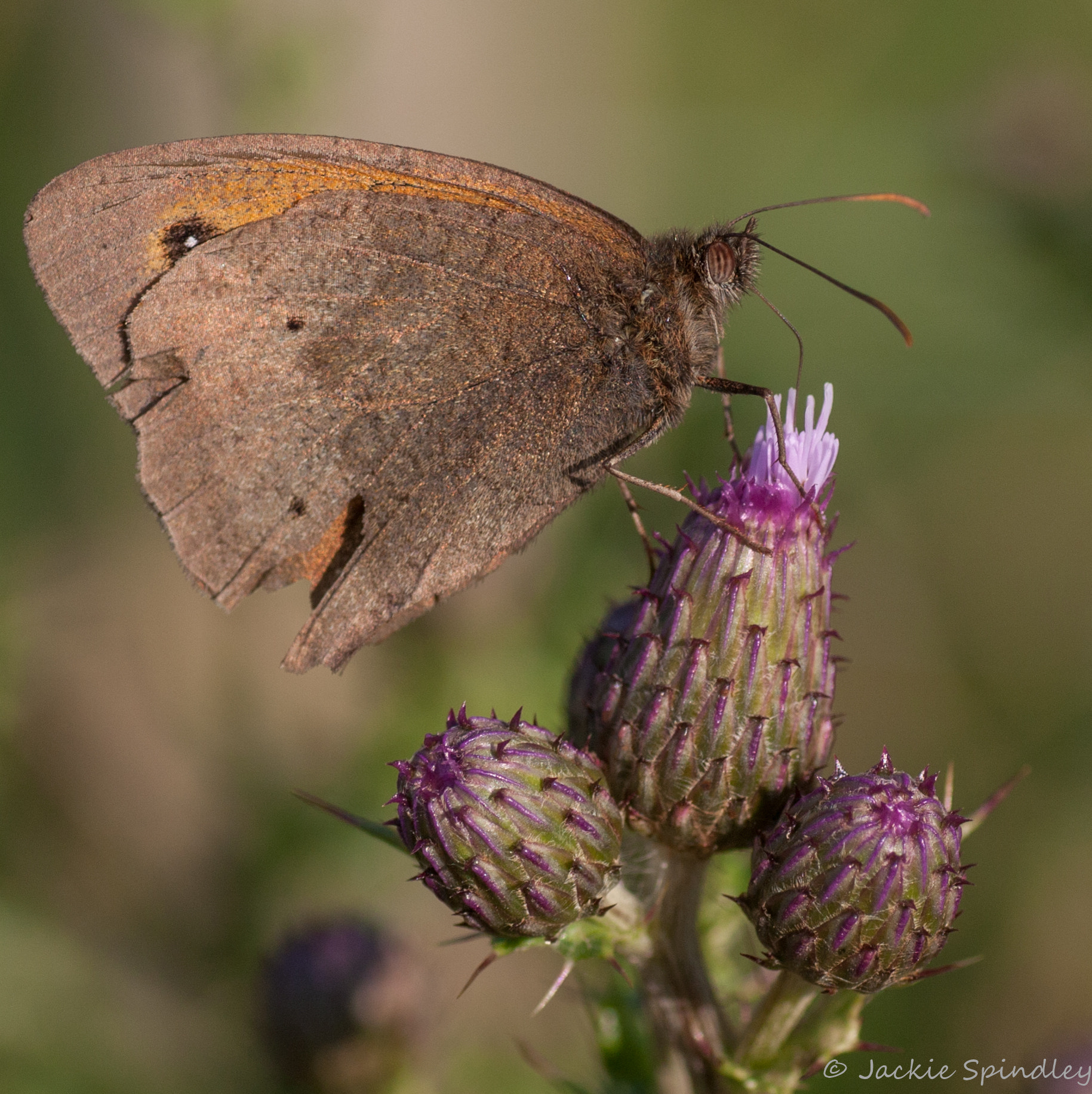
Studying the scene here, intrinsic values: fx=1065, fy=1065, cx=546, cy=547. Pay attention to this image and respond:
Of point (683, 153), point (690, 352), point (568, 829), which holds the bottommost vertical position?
point (568, 829)

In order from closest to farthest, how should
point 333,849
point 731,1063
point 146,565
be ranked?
point 731,1063 → point 333,849 → point 146,565

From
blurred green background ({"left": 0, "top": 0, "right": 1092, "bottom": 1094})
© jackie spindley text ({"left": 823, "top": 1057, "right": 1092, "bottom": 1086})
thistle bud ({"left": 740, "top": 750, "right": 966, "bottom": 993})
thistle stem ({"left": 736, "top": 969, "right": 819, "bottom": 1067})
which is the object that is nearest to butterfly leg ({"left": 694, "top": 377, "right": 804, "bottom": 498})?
thistle bud ({"left": 740, "top": 750, "right": 966, "bottom": 993})

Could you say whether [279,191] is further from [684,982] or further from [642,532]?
[684,982]

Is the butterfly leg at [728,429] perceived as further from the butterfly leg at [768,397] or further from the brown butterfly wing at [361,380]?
the brown butterfly wing at [361,380]

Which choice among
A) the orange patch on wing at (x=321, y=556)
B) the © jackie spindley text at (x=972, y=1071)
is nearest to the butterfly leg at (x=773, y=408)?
the orange patch on wing at (x=321, y=556)

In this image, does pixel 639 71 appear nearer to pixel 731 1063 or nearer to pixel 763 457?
pixel 763 457

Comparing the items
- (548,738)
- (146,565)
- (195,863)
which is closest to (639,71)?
(146,565)

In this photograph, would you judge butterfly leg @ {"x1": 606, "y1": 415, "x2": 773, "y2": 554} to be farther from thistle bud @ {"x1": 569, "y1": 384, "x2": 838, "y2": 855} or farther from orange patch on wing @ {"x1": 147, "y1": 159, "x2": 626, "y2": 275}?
orange patch on wing @ {"x1": 147, "y1": 159, "x2": 626, "y2": 275}
